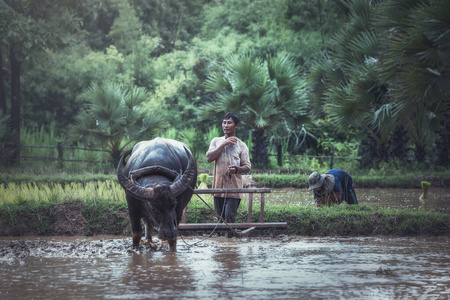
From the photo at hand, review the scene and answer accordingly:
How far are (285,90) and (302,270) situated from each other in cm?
1403

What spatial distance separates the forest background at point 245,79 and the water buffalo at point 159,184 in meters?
6.35

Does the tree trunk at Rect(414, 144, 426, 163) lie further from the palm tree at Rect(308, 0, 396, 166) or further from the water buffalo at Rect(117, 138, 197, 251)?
the water buffalo at Rect(117, 138, 197, 251)

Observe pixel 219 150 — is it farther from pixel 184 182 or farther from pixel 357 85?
pixel 357 85

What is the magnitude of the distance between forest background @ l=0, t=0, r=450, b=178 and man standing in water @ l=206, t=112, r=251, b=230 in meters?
5.37

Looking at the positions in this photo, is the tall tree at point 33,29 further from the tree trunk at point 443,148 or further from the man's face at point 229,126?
the man's face at point 229,126

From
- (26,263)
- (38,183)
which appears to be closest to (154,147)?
(26,263)

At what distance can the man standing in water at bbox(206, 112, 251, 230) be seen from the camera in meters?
7.99

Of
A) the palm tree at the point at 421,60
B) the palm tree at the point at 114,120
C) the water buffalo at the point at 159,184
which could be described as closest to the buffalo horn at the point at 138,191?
the water buffalo at the point at 159,184

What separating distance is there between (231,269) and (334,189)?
4235 millimetres

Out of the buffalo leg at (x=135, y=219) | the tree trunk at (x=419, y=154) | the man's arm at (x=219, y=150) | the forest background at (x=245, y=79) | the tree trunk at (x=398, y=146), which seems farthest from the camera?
the tree trunk at (x=419, y=154)

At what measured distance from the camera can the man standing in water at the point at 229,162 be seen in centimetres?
799

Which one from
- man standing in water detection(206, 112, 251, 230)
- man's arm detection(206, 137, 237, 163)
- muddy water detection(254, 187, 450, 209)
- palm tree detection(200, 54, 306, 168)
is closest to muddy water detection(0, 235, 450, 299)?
man standing in water detection(206, 112, 251, 230)

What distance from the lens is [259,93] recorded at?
19.4 metres

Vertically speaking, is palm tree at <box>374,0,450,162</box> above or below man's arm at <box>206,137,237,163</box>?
above
